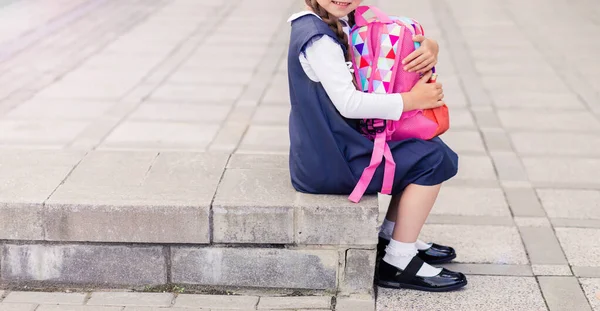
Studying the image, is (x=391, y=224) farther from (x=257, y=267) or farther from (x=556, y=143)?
(x=556, y=143)

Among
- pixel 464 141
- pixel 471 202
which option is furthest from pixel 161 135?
pixel 471 202

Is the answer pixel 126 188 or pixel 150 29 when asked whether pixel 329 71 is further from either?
pixel 150 29

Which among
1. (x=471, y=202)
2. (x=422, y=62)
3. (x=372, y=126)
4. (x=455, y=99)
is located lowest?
(x=455, y=99)

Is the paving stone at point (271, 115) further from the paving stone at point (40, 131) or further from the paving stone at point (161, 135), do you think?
the paving stone at point (40, 131)

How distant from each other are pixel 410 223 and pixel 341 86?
0.61 metres

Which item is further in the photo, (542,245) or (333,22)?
(542,245)

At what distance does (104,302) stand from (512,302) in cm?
151

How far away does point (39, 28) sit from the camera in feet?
26.3

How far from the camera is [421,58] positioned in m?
2.84

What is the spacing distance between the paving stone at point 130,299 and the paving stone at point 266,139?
1.62 meters

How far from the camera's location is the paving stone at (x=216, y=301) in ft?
9.91

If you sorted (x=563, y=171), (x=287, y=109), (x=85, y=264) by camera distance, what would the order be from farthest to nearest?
(x=287, y=109) < (x=563, y=171) < (x=85, y=264)

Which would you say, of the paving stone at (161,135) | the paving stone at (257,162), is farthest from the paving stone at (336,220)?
the paving stone at (161,135)

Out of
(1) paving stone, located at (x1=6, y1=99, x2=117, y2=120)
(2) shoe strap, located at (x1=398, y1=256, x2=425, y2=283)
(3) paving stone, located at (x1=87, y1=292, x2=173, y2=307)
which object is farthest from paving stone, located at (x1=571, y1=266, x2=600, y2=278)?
(1) paving stone, located at (x1=6, y1=99, x2=117, y2=120)
